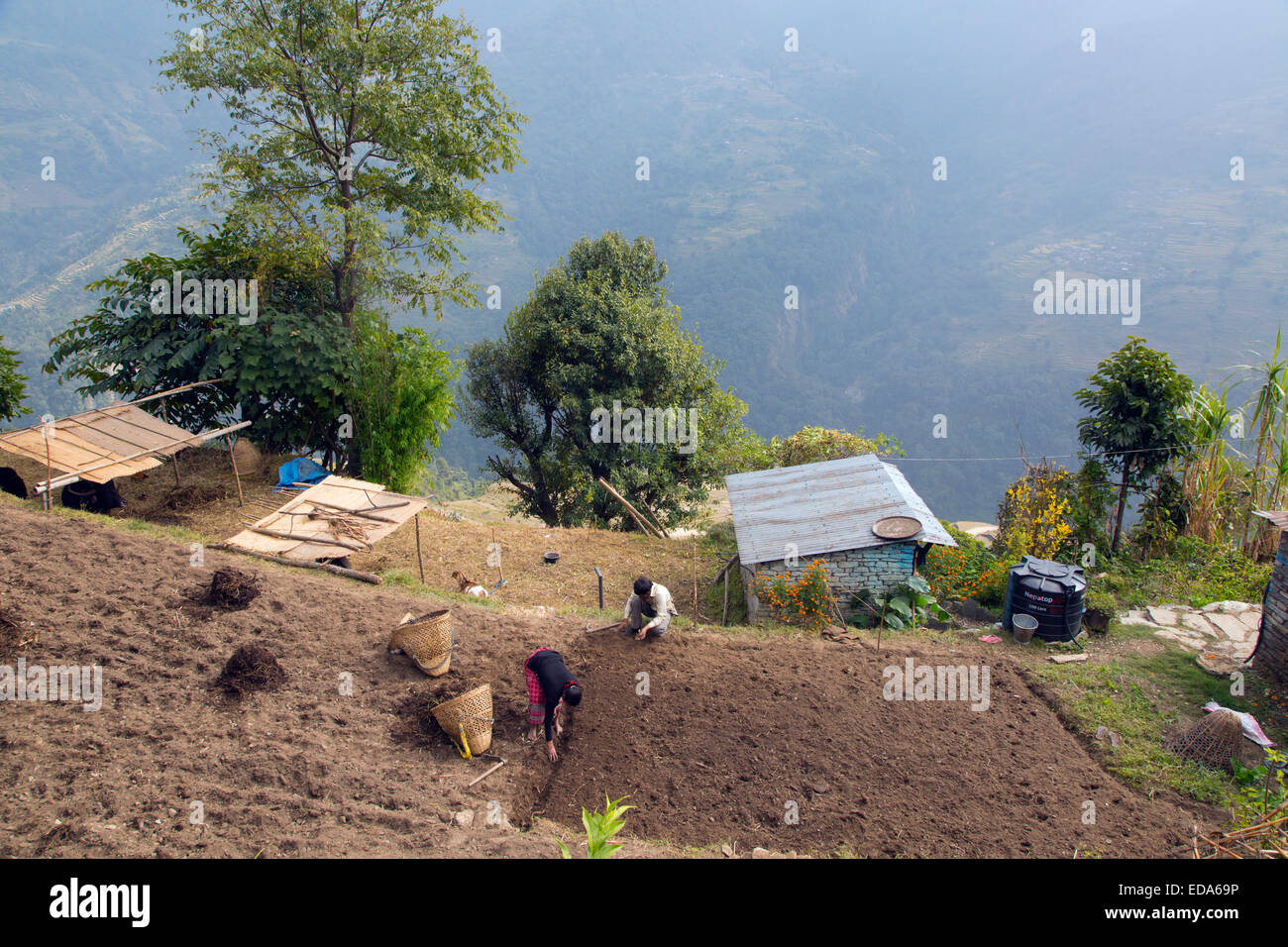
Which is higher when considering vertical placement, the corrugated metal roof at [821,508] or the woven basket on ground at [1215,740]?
the corrugated metal roof at [821,508]

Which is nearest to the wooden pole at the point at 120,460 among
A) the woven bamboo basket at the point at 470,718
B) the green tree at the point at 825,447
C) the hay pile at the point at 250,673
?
the hay pile at the point at 250,673

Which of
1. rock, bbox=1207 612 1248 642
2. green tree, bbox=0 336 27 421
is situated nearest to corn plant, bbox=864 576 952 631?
rock, bbox=1207 612 1248 642

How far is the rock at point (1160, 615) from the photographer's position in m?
11.0

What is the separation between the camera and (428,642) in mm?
7781

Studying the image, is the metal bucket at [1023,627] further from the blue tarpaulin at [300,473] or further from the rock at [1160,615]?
the blue tarpaulin at [300,473]

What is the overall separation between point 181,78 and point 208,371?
19.3 feet

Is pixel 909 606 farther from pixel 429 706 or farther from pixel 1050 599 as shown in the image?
pixel 429 706

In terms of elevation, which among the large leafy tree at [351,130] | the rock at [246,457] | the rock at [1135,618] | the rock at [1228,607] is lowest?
the rock at [1135,618]

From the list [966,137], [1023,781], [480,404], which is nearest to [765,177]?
[966,137]

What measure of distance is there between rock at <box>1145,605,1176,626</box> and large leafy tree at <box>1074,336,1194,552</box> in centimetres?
230

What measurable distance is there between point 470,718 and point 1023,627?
7460mm

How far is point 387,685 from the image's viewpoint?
761cm

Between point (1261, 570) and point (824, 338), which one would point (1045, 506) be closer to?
point (1261, 570)

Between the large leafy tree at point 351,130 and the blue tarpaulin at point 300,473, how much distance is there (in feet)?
12.0
